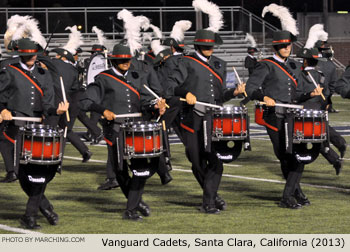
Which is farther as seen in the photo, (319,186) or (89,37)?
(89,37)

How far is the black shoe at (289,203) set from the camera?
10789 millimetres

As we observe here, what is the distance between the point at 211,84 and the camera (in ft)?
35.1

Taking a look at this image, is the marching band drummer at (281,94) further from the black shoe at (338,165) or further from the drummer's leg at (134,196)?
the black shoe at (338,165)

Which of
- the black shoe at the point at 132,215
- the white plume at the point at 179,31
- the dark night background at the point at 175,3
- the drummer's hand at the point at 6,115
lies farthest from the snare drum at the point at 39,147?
the dark night background at the point at 175,3

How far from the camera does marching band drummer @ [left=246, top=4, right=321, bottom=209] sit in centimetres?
1084

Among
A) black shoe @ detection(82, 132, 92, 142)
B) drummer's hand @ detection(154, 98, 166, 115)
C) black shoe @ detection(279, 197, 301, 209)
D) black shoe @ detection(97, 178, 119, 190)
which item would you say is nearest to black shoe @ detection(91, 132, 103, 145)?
black shoe @ detection(82, 132, 92, 142)

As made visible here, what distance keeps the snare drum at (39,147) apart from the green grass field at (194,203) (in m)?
0.74

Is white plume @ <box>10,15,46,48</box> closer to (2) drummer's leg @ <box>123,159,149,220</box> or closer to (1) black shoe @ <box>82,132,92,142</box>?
(2) drummer's leg @ <box>123,159,149,220</box>

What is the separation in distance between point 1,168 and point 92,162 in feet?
4.90

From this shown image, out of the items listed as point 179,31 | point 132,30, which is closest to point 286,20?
point 132,30

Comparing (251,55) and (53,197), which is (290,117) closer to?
(53,197)

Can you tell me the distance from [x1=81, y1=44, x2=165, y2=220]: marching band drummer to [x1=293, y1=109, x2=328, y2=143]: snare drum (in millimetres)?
1529

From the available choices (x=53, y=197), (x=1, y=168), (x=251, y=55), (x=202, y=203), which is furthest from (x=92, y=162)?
(x=251, y=55)

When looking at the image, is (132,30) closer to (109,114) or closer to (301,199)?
(109,114)
